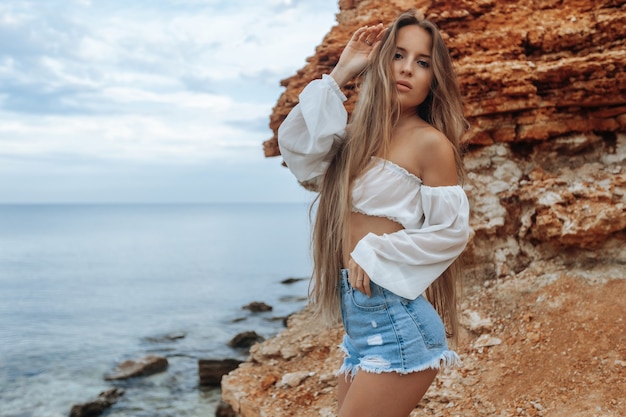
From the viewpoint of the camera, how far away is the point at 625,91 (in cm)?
644

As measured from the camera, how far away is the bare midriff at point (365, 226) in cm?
265

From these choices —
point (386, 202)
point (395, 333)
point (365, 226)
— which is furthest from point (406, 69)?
point (395, 333)

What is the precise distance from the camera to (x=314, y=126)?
2.72 metres

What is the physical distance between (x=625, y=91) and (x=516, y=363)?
353 centimetres

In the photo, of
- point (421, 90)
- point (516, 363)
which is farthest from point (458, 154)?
point (516, 363)

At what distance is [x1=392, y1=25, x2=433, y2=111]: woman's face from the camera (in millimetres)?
2742

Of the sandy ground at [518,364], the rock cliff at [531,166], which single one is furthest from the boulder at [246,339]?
the sandy ground at [518,364]

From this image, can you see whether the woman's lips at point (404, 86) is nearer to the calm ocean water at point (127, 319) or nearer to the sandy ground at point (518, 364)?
the sandy ground at point (518, 364)

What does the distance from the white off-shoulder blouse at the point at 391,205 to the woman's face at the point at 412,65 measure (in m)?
0.33

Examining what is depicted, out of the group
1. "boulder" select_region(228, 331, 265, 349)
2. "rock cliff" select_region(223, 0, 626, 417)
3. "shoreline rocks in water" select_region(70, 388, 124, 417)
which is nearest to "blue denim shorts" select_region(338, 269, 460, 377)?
"rock cliff" select_region(223, 0, 626, 417)

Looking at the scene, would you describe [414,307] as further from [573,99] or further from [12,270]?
[12,270]

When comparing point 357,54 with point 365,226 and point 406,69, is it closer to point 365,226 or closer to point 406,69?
point 406,69

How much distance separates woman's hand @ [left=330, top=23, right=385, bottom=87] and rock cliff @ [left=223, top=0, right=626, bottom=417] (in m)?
3.41

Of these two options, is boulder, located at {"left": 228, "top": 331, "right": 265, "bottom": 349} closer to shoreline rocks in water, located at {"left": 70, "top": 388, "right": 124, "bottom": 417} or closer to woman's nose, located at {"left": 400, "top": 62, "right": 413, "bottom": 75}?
shoreline rocks in water, located at {"left": 70, "top": 388, "right": 124, "bottom": 417}
